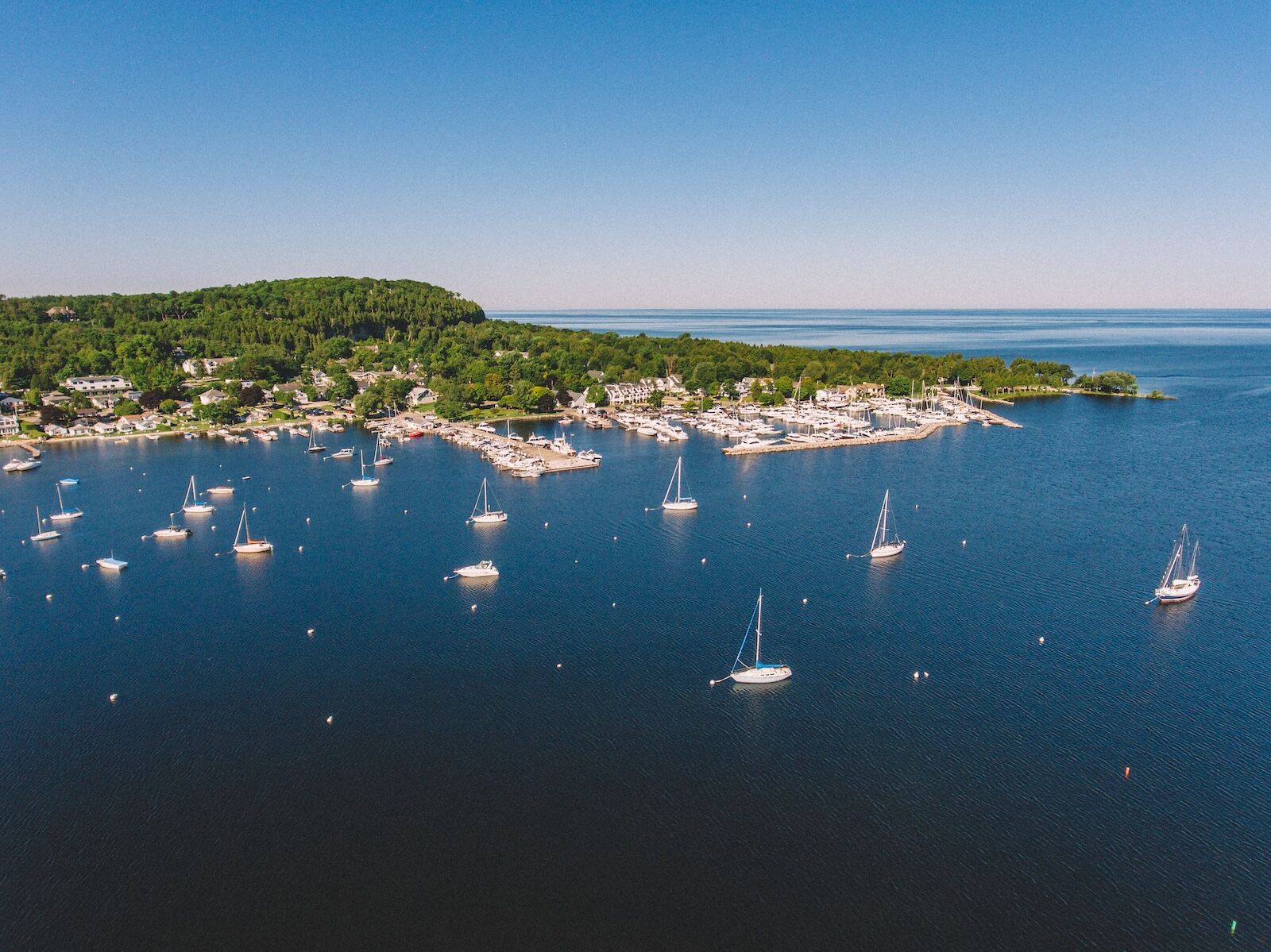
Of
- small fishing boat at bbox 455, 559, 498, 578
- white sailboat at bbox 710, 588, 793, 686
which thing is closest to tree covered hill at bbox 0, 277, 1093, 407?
small fishing boat at bbox 455, 559, 498, 578

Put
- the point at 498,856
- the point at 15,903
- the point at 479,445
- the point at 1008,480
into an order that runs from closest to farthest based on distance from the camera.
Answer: the point at 15,903, the point at 498,856, the point at 1008,480, the point at 479,445

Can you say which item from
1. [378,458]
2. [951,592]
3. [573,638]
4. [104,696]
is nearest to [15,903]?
[104,696]

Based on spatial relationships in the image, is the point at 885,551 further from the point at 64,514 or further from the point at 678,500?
the point at 64,514

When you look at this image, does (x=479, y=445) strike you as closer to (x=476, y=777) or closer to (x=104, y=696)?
(x=104, y=696)

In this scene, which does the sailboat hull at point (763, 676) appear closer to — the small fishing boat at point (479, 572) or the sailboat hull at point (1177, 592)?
the small fishing boat at point (479, 572)

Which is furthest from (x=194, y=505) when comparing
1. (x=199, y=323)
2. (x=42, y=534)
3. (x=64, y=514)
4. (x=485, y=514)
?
(x=199, y=323)
